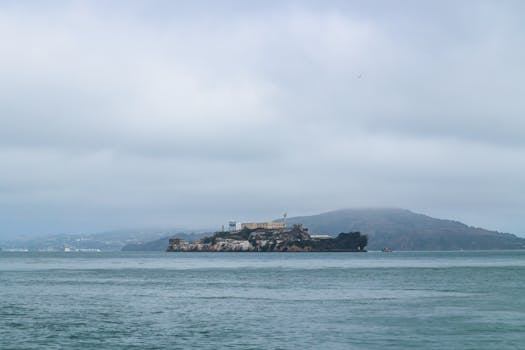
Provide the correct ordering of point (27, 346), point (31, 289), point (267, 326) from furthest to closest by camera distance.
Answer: point (31, 289)
point (267, 326)
point (27, 346)

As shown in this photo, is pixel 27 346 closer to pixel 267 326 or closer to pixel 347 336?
pixel 267 326

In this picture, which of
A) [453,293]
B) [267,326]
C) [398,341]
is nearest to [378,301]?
[453,293]

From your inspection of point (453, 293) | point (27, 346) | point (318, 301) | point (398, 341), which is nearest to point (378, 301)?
point (318, 301)

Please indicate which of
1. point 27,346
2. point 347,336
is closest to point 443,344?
point 347,336

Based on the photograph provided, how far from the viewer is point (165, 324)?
1941 inches

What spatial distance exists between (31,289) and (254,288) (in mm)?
26937

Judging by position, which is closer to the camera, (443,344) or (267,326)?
(443,344)

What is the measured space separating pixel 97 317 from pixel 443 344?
87.9ft

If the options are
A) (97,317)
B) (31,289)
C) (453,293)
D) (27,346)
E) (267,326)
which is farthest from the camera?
(31,289)

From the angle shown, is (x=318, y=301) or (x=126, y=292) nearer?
(x=318, y=301)

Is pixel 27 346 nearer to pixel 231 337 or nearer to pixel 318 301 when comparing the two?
pixel 231 337

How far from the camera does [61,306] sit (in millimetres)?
62594

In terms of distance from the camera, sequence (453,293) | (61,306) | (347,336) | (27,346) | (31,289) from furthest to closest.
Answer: (31,289) < (453,293) < (61,306) < (347,336) < (27,346)

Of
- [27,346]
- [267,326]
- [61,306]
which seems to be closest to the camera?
[27,346]
